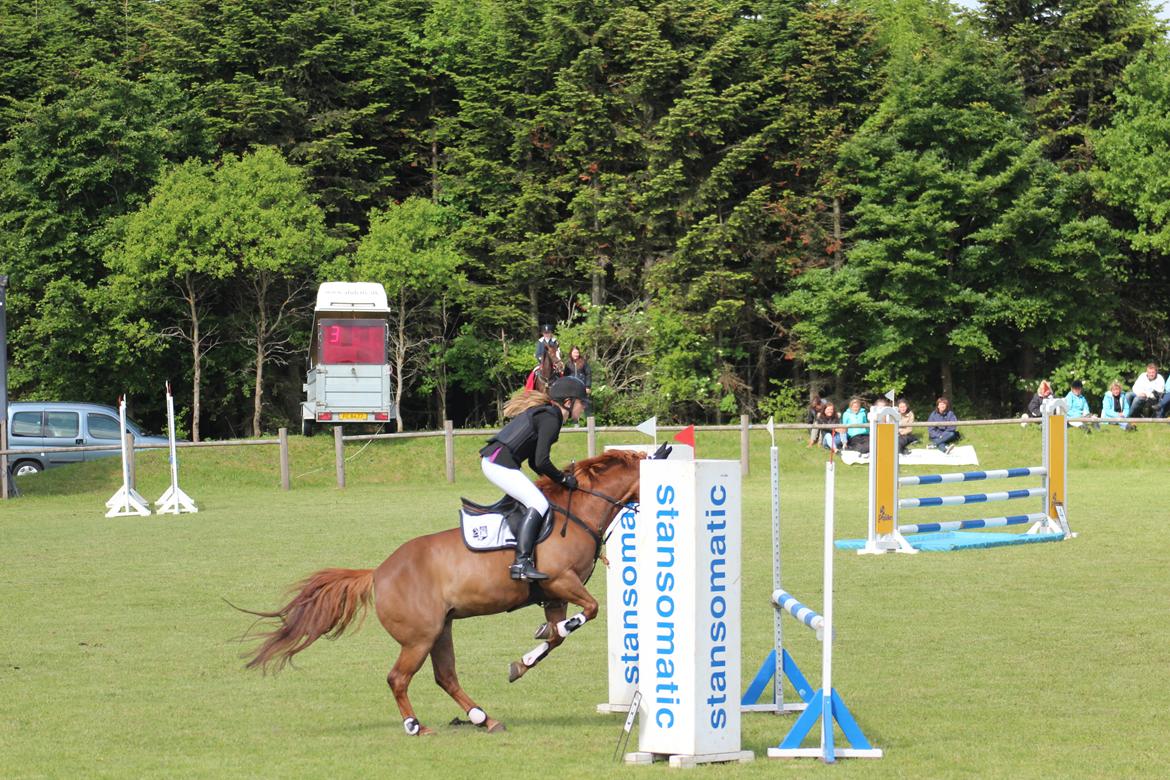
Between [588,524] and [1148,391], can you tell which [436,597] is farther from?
[1148,391]

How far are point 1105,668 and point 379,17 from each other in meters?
42.5

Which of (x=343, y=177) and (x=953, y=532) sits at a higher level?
(x=343, y=177)

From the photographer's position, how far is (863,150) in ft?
137

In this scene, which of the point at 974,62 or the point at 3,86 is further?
the point at 3,86

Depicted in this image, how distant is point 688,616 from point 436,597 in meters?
1.61

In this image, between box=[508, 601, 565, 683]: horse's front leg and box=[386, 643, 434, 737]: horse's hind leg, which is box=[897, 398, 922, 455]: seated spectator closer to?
box=[508, 601, 565, 683]: horse's front leg

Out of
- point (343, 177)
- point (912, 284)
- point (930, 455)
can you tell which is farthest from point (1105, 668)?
point (343, 177)

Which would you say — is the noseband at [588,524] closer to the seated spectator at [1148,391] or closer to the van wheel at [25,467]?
the van wheel at [25,467]

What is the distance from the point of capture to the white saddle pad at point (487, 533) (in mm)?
8497

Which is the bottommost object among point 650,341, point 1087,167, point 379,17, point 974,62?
point 650,341

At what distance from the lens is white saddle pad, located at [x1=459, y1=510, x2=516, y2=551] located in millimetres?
8497

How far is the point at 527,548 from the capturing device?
8484 millimetres

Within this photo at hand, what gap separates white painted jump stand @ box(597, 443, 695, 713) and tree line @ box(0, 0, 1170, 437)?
3090cm

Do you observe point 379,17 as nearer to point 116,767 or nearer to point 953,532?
point 953,532
